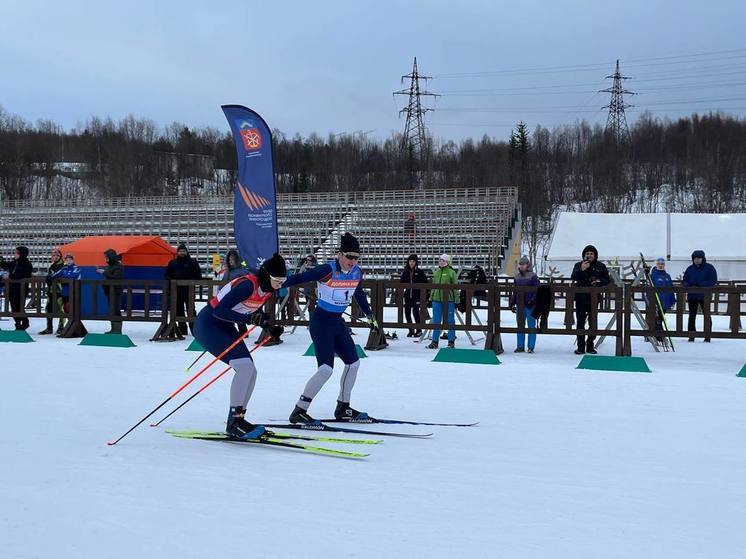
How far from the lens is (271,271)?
6.01m

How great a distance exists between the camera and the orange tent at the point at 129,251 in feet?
65.2

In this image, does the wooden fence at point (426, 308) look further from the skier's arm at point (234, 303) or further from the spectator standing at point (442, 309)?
the skier's arm at point (234, 303)

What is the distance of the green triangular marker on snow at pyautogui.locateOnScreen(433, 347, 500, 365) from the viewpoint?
1134cm

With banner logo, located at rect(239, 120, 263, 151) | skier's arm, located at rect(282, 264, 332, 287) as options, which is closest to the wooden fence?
banner logo, located at rect(239, 120, 263, 151)

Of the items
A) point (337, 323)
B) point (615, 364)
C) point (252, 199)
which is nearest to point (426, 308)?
point (615, 364)

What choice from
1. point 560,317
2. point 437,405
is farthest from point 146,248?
point 437,405

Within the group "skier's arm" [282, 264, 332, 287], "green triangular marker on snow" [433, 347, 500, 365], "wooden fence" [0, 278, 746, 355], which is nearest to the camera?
"skier's arm" [282, 264, 332, 287]

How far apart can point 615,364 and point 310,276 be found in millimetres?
5603

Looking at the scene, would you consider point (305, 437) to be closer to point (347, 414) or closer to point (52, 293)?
point (347, 414)

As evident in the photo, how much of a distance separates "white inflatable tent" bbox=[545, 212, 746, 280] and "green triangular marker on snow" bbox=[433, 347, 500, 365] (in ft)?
53.2

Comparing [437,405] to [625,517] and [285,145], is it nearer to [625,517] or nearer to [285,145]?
[625,517]

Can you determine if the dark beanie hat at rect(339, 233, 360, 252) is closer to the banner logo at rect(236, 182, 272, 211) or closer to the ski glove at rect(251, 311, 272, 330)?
the ski glove at rect(251, 311, 272, 330)

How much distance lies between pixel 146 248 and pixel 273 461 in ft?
50.6

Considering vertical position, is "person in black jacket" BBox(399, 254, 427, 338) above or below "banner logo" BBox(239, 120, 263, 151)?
below
